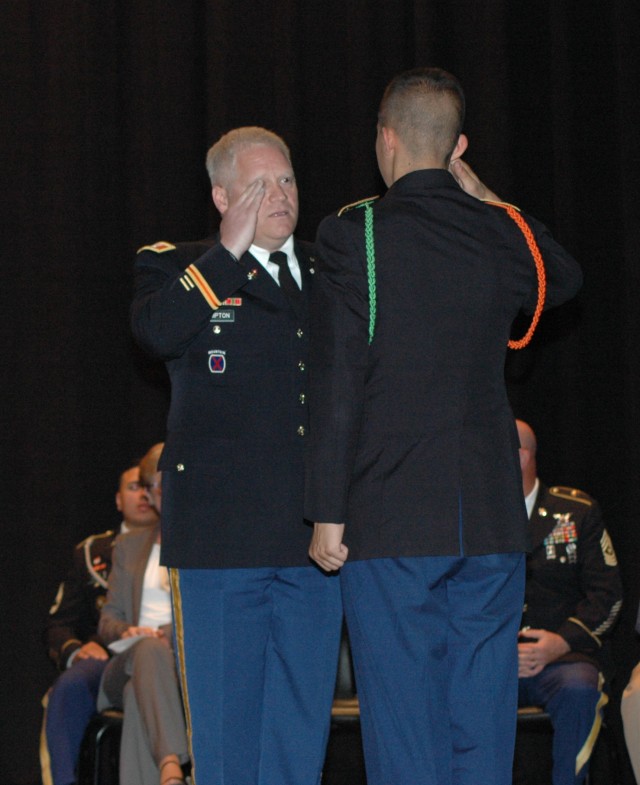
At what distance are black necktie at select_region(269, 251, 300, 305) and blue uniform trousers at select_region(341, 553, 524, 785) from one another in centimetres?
70

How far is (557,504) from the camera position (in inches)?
168

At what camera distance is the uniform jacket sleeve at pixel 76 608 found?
15.0 ft

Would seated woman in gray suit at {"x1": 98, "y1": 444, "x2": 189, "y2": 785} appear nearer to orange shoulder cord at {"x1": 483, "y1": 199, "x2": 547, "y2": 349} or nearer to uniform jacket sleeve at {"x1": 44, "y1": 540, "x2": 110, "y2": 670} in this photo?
uniform jacket sleeve at {"x1": 44, "y1": 540, "x2": 110, "y2": 670}

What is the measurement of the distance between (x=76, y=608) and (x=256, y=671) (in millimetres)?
2393

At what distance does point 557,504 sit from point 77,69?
2746 millimetres

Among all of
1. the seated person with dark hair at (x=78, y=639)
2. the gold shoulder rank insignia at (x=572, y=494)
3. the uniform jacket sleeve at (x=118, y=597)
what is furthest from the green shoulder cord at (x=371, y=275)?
the uniform jacket sleeve at (x=118, y=597)

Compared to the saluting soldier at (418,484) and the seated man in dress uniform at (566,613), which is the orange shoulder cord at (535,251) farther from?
the seated man in dress uniform at (566,613)

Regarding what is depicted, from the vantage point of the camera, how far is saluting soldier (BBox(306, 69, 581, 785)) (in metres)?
2.17

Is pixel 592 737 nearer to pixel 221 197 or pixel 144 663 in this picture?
pixel 144 663

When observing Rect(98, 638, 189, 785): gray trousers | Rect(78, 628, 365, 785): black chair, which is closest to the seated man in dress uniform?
Rect(78, 628, 365, 785): black chair

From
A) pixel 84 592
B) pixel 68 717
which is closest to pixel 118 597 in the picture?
pixel 84 592

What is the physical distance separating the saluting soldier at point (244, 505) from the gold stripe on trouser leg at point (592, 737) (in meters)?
1.56

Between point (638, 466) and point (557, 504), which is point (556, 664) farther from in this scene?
point (638, 466)

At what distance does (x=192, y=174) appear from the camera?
15.9ft
